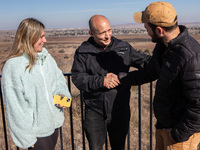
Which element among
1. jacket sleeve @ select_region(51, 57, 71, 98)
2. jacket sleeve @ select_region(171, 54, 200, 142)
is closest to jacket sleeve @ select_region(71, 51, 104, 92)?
jacket sleeve @ select_region(51, 57, 71, 98)

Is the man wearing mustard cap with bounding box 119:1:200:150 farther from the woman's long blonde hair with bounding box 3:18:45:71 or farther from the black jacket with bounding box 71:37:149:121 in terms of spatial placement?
the woman's long blonde hair with bounding box 3:18:45:71

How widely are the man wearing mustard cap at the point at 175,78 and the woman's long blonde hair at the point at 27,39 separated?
40.1 inches

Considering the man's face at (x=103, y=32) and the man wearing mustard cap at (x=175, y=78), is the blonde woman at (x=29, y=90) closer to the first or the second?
the man's face at (x=103, y=32)

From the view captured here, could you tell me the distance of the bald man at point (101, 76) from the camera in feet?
8.46

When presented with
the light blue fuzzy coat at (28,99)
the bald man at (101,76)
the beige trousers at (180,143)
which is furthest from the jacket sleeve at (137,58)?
the light blue fuzzy coat at (28,99)

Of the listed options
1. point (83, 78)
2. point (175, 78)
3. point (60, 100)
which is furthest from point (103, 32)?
point (175, 78)

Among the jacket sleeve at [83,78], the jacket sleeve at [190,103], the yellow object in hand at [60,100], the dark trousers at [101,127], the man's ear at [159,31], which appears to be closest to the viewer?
the jacket sleeve at [190,103]

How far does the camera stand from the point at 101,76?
101 inches

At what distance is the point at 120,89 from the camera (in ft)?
8.77

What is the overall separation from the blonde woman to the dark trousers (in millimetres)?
489

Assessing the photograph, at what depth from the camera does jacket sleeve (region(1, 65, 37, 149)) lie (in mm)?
2025

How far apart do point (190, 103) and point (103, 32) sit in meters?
1.24

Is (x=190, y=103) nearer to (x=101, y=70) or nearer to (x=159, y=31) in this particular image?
(x=159, y=31)

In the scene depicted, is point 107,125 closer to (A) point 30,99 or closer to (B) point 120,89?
(B) point 120,89
